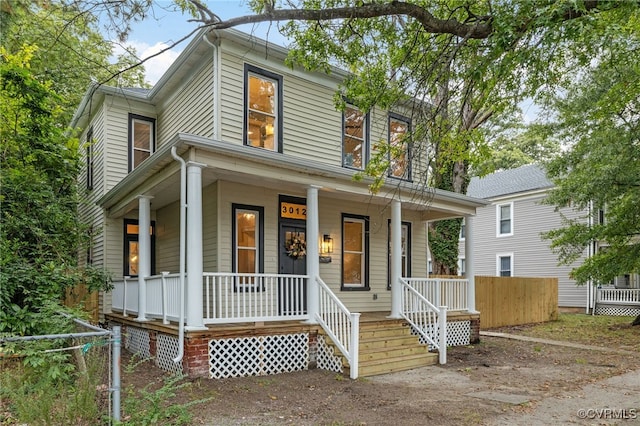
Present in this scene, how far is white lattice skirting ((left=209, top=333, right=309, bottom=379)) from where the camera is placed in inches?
292

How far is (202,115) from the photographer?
9.98 meters

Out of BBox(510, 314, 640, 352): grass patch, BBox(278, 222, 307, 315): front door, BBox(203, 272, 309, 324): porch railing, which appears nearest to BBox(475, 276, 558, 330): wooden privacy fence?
BBox(510, 314, 640, 352): grass patch

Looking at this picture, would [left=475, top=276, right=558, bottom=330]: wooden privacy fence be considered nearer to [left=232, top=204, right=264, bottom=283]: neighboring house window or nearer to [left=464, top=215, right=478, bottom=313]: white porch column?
[left=464, top=215, right=478, bottom=313]: white porch column

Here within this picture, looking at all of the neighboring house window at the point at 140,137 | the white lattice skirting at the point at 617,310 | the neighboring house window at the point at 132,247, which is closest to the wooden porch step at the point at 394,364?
the neighboring house window at the point at 132,247

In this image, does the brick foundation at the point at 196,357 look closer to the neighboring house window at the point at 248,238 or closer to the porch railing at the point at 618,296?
the neighboring house window at the point at 248,238

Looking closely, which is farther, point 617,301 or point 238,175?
point 617,301

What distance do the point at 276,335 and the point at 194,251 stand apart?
2101mm

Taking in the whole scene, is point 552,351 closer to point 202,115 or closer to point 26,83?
point 202,115

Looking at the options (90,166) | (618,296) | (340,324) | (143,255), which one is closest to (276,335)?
(340,324)

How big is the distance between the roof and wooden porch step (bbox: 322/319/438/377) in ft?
44.5

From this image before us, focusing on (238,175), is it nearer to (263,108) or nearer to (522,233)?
(263,108)

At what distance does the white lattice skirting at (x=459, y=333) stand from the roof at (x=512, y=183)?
11.2m

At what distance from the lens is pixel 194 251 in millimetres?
7211

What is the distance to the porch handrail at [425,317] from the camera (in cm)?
909
